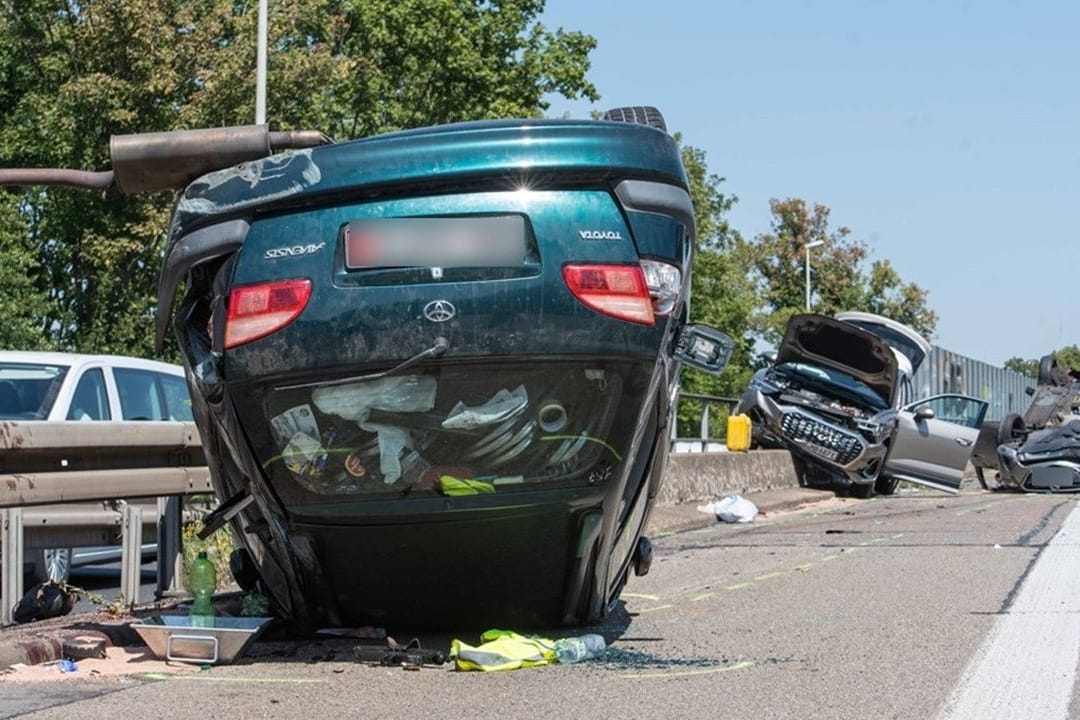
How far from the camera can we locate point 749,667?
6.08 m

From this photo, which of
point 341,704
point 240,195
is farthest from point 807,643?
point 240,195

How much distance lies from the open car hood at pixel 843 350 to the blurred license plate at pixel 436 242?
1411cm

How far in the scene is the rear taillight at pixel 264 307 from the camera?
553 centimetres

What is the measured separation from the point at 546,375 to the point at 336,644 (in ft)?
5.84

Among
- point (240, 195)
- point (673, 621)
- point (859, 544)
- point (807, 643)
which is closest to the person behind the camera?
point (240, 195)

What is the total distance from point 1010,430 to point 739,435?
600cm

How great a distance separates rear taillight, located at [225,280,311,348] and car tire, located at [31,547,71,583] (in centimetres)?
364

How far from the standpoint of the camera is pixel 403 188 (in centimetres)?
565

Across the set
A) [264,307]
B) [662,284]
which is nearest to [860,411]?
[662,284]

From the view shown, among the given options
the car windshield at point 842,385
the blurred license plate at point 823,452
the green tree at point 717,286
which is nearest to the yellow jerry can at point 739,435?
the blurred license plate at point 823,452

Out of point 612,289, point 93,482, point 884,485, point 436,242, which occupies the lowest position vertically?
point 884,485

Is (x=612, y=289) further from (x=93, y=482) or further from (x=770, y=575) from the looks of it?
(x=770, y=575)

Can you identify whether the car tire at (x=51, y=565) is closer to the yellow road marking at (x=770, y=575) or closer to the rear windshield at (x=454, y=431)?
the rear windshield at (x=454, y=431)

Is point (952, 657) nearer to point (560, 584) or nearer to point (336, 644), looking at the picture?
point (560, 584)
